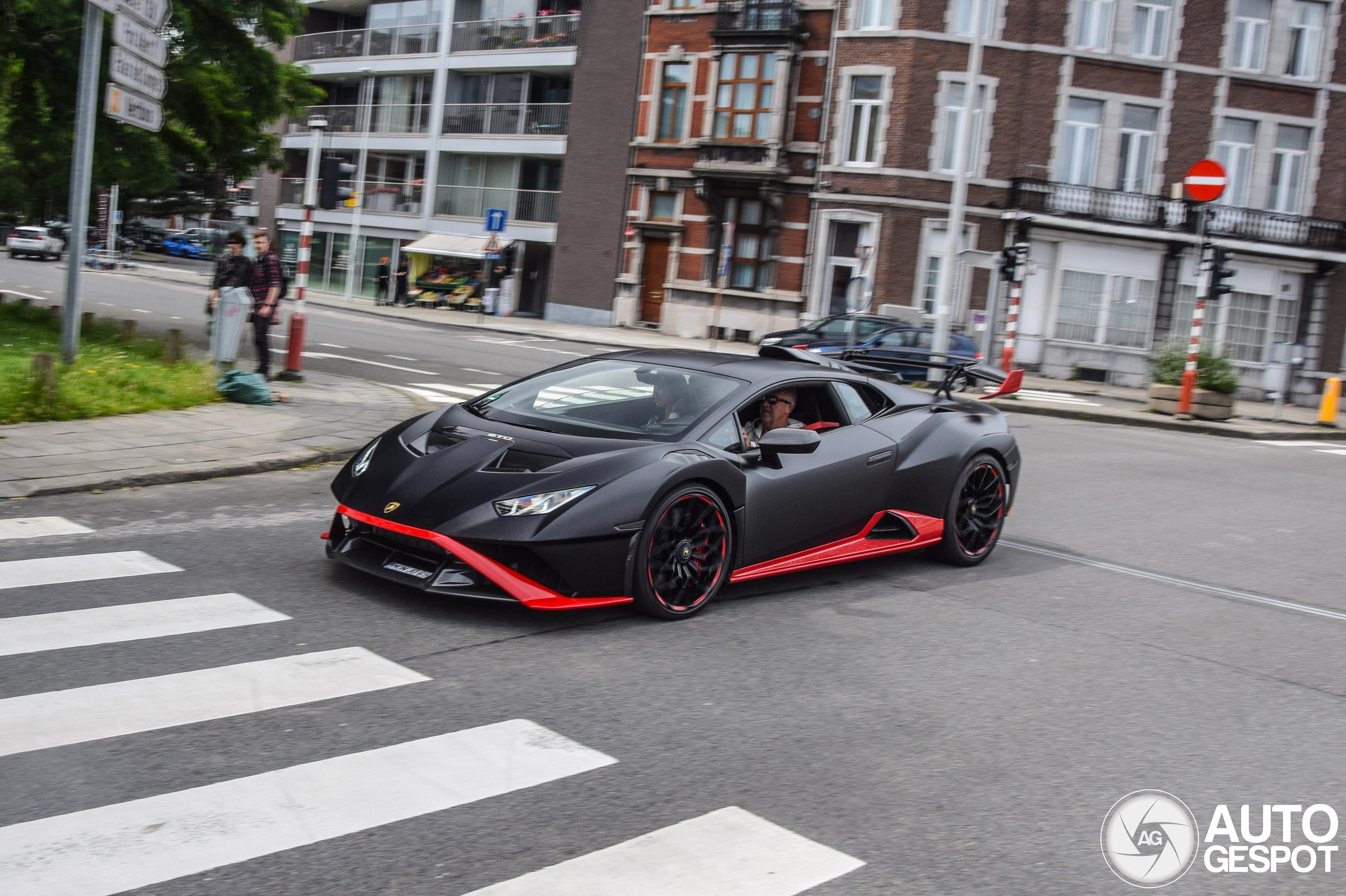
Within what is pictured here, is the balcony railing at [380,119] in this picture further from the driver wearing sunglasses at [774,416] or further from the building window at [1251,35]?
the driver wearing sunglasses at [774,416]

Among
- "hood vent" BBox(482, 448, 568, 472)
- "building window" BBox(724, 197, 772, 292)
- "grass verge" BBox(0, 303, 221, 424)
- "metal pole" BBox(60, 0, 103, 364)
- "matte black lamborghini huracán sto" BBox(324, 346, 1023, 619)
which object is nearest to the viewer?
"matte black lamborghini huracán sto" BBox(324, 346, 1023, 619)

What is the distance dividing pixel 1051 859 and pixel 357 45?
5420 cm

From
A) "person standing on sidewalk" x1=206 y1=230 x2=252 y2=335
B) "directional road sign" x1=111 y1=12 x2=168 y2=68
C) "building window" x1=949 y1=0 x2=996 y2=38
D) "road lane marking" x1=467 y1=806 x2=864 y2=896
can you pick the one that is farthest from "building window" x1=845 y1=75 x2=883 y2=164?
"road lane marking" x1=467 y1=806 x2=864 y2=896

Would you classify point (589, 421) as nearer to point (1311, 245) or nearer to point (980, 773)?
point (980, 773)

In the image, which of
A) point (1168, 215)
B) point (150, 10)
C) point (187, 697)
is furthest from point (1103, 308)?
point (187, 697)

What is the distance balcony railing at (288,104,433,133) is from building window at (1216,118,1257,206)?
1128 inches

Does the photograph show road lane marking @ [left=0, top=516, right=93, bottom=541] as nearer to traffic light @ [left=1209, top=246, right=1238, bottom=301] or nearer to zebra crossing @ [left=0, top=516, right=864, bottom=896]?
zebra crossing @ [left=0, top=516, right=864, bottom=896]

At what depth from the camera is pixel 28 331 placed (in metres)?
16.3

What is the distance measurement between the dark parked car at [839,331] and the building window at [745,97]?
12.7 meters

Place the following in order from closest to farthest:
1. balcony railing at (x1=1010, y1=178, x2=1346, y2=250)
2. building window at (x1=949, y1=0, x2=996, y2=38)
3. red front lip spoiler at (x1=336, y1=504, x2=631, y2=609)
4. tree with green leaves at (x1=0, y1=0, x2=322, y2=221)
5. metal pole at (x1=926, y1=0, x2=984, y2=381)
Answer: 1. red front lip spoiler at (x1=336, y1=504, x2=631, y2=609)
2. tree with green leaves at (x1=0, y1=0, x2=322, y2=221)
3. metal pole at (x1=926, y1=0, x2=984, y2=381)
4. building window at (x1=949, y1=0, x2=996, y2=38)
5. balcony railing at (x1=1010, y1=178, x2=1346, y2=250)

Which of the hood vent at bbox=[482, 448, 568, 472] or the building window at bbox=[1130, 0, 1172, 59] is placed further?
the building window at bbox=[1130, 0, 1172, 59]

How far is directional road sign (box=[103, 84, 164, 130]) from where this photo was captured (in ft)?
33.7

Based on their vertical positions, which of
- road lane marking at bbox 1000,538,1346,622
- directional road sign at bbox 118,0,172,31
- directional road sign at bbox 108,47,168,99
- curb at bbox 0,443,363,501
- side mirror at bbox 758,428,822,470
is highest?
directional road sign at bbox 118,0,172,31

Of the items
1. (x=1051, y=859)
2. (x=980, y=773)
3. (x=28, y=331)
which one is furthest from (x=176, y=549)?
(x=28, y=331)
